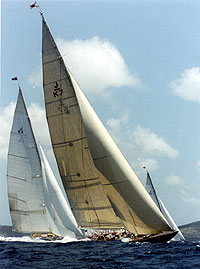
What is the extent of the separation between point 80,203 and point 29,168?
934 centimetres

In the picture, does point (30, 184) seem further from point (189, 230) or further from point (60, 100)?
point (189, 230)

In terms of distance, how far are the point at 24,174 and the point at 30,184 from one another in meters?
1.11

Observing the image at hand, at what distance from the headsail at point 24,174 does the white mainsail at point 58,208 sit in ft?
2.67

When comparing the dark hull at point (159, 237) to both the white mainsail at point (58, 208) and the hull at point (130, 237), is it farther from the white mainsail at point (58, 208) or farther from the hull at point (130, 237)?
the white mainsail at point (58, 208)

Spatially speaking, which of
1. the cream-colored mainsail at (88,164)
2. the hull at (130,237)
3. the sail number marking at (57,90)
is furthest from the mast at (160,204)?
the sail number marking at (57,90)

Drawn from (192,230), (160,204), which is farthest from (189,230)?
(160,204)

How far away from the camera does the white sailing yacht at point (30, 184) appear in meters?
33.9

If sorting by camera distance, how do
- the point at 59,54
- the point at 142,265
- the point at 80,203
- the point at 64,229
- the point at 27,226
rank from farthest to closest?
the point at 27,226 < the point at 64,229 < the point at 80,203 < the point at 59,54 < the point at 142,265

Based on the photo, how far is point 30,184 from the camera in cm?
3475

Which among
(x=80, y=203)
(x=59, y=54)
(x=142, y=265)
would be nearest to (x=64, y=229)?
(x=80, y=203)

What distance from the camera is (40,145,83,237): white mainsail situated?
32.8m

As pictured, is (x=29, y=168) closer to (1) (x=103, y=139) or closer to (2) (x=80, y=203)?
(2) (x=80, y=203)

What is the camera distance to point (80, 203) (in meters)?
27.0

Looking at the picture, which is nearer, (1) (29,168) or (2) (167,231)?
(2) (167,231)
